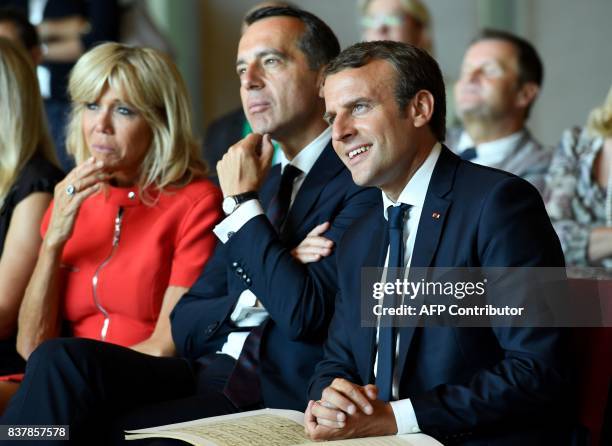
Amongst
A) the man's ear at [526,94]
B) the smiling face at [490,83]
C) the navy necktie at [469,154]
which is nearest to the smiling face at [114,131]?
the navy necktie at [469,154]

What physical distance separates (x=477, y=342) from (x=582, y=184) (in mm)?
1866

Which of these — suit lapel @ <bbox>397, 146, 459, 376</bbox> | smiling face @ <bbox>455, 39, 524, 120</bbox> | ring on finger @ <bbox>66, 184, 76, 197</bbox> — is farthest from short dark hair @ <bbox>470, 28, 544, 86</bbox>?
suit lapel @ <bbox>397, 146, 459, 376</bbox>

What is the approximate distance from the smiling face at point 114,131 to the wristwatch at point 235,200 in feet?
1.65

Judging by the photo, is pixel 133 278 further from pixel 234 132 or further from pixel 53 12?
pixel 53 12

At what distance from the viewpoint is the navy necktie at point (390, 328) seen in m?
2.00

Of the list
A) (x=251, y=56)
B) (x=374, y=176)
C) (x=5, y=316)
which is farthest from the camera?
(x=5, y=316)

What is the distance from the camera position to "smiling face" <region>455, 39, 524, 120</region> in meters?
4.23

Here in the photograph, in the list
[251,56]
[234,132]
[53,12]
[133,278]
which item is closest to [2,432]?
[133,278]

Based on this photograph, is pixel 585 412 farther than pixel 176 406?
No

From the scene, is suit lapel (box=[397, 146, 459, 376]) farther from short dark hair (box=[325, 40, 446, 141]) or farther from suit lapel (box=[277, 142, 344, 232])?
suit lapel (box=[277, 142, 344, 232])

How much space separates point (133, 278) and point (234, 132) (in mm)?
1478

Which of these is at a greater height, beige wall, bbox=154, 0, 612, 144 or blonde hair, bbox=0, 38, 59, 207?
beige wall, bbox=154, 0, 612, 144

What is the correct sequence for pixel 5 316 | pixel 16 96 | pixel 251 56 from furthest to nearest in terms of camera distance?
pixel 16 96 → pixel 5 316 → pixel 251 56

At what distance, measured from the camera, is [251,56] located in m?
2.65
